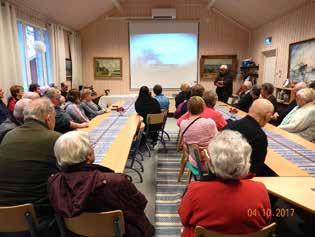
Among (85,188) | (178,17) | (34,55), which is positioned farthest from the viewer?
(178,17)

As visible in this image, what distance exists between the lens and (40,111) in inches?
72.5

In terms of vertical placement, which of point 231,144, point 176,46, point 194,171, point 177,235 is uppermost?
point 176,46

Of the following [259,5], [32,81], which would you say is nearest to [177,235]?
[32,81]

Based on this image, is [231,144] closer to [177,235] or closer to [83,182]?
[83,182]

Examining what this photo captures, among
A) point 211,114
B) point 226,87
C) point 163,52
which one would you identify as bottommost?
point 211,114

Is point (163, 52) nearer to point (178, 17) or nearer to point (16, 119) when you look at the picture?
point (178, 17)

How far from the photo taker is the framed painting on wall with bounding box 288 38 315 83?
5.36 m

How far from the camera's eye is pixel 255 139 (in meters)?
2.07

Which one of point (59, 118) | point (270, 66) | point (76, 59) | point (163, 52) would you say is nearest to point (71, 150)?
point (59, 118)

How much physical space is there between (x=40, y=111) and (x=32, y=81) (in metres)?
5.39

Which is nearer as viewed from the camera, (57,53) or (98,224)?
(98,224)

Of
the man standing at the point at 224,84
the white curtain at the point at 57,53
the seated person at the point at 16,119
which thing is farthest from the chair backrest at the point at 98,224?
the white curtain at the point at 57,53

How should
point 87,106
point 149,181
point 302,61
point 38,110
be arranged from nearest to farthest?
point 38,110 → point 149,181 → point 87,106 → point 302,61

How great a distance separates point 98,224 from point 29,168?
1.76ft
